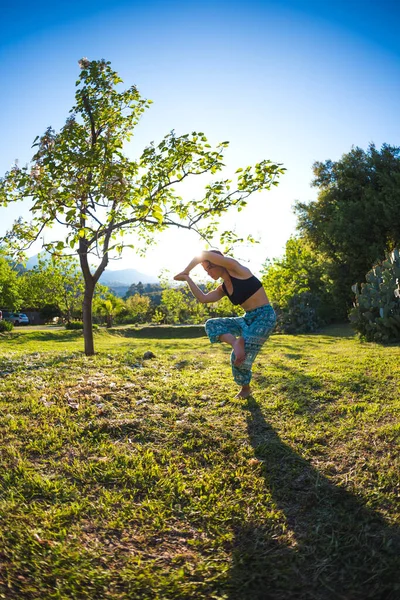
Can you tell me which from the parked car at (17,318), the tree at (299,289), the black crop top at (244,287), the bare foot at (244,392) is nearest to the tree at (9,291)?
the parked car at (17,318)

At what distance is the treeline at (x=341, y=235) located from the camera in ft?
71.6

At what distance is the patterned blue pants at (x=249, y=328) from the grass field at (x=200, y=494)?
72cm

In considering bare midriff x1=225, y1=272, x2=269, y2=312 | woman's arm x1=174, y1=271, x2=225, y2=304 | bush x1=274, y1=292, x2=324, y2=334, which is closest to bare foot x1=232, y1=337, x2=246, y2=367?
bare midriff x1=225, y1=272, x2=269, y2=312

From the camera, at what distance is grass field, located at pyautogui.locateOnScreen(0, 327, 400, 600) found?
6.73ft

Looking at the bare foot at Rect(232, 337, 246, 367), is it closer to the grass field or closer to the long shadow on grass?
the grass field

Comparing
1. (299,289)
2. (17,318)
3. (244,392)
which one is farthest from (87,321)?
(17,318)

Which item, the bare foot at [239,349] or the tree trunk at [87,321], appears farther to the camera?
the tree trunk at [87,321]

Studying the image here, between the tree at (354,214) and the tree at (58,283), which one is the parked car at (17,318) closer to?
the tree at (58,283)

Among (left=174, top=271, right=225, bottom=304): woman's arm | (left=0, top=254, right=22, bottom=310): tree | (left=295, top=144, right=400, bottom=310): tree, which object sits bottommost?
(left=174, top=271, right=225, bottom=304): woman's arm

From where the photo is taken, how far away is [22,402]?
15.6ft

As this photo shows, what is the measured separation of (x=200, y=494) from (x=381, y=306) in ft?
32.1

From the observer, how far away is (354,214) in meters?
23.8

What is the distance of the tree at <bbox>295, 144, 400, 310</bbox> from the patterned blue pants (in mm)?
19999

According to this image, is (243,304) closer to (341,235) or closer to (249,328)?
(249,328)
